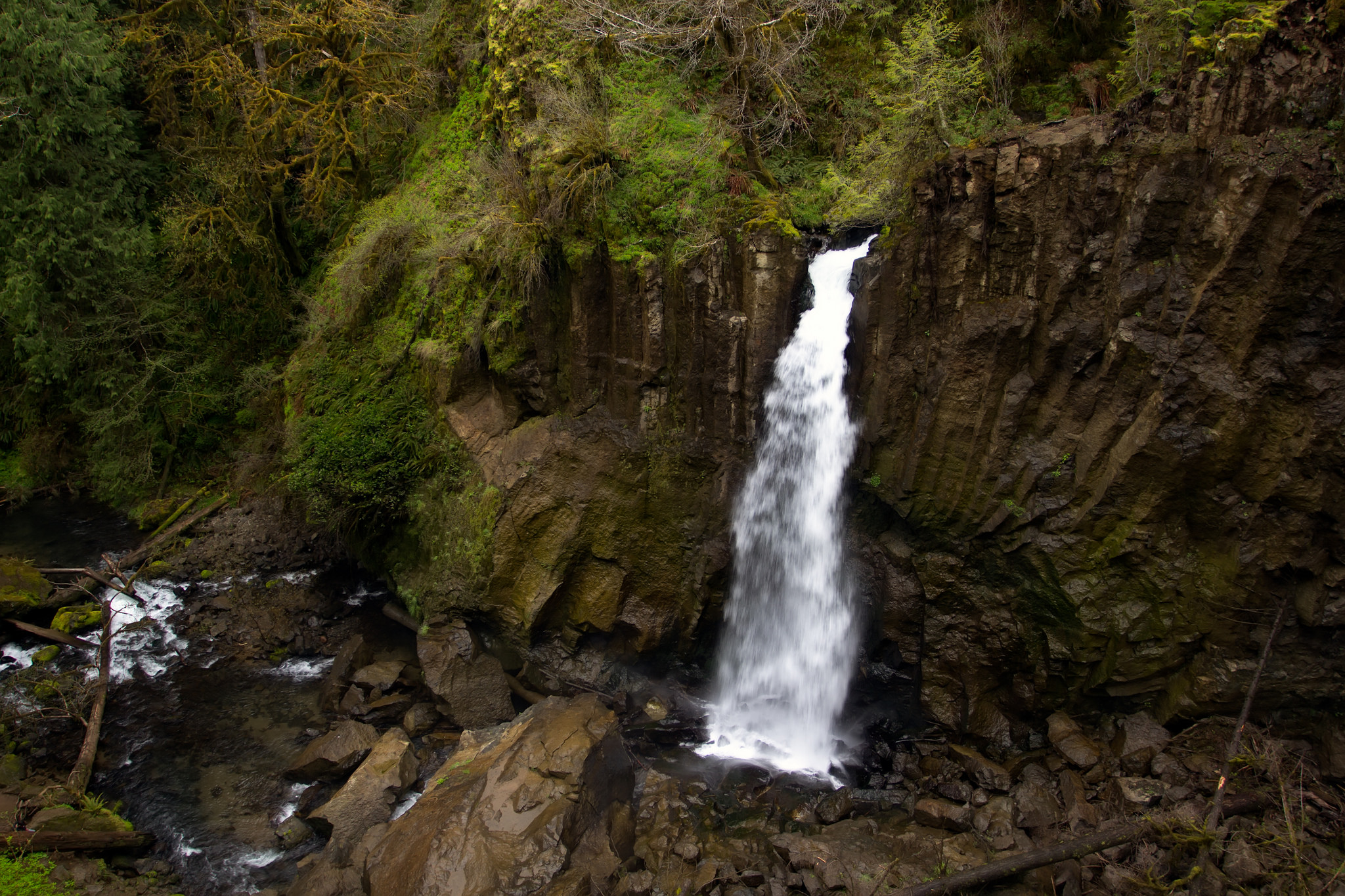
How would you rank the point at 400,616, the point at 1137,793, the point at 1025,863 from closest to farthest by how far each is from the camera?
the point at 1025,863, the point at 1137,793, the point at 400,616

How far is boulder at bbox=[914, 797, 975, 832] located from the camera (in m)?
7.48

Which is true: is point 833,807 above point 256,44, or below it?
below

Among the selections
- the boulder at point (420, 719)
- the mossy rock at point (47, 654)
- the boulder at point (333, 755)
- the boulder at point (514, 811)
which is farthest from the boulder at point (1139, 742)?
the mossy rock at point (47, 654)

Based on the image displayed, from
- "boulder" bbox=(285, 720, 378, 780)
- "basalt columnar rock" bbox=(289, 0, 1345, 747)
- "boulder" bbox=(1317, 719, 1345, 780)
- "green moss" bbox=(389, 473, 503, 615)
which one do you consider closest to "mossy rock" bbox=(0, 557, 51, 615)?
"green moss" bbox=(389, 473, 503, 615)

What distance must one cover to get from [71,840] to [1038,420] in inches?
467

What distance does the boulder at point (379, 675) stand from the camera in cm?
1027

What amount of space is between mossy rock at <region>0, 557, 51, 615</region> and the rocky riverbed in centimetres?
61

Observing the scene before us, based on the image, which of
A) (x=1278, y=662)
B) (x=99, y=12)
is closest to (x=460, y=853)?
(x=1278, y=662)

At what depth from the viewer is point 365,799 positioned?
27.2 feet

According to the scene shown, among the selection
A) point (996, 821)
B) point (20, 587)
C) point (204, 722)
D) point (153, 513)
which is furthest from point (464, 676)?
point (153, 513)

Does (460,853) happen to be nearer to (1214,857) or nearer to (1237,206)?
(1214,857)

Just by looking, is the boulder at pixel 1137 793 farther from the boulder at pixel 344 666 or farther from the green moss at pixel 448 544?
the boulder at pixel 344 666

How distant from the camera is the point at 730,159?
955cm

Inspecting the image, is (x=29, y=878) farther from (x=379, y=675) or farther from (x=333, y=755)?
(x=379, y=675)
